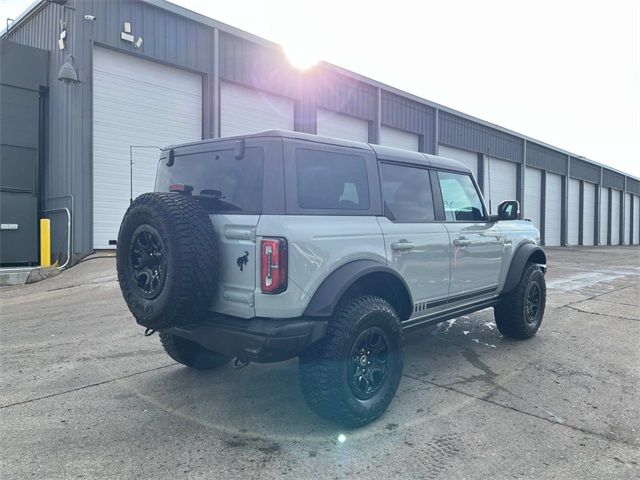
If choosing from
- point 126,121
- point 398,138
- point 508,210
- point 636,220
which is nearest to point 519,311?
Answer: point 508,210

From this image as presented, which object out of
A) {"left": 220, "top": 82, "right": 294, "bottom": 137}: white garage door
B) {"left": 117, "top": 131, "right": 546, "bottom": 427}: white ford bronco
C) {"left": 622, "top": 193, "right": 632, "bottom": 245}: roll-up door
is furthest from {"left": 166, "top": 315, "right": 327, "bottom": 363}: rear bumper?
{"left": 622, "top": 193, "right": 632, "bottom": 245}: roll-up door

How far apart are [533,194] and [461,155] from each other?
8.22 meters

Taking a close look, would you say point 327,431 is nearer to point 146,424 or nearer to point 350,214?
point 146,424

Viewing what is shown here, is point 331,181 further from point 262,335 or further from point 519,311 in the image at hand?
point 519,311

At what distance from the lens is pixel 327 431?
3211 millimetres

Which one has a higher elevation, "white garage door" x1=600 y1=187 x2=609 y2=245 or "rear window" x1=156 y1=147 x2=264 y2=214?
"white garage door" x1=600 y1=187 x2=609 y2=245

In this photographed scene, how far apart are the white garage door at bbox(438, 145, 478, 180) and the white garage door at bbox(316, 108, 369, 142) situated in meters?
5.40

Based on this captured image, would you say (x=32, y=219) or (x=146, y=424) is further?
(x=32, y=219)

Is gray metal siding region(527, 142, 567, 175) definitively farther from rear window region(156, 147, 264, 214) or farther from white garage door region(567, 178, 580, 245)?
rear window region(156, 147, 264, 214)

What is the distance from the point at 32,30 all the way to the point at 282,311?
49.0ft

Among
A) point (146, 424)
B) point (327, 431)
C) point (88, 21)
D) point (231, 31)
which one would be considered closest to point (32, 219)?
point (88, 21)

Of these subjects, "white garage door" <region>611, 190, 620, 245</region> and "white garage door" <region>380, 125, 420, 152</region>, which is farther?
"white garage door" <region>611, 190, 620, 245</region>

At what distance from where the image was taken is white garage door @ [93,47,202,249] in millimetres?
12227

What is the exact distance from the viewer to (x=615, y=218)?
134ft
